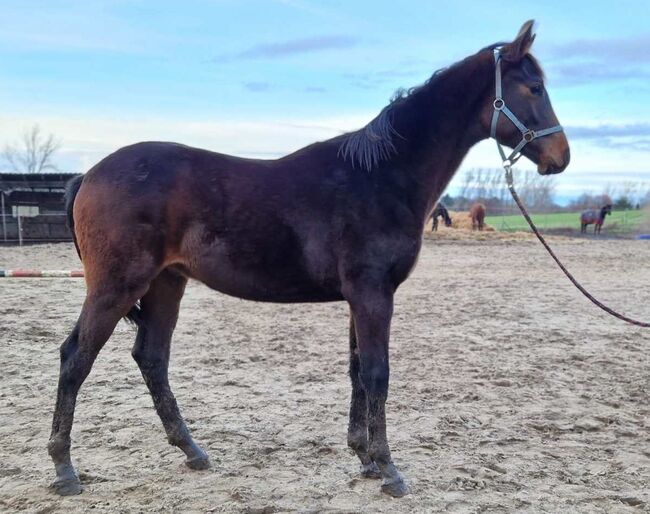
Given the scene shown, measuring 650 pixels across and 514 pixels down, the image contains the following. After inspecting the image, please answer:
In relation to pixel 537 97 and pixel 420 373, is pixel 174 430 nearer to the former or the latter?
pixel 420 373

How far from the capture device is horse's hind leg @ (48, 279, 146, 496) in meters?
3.13

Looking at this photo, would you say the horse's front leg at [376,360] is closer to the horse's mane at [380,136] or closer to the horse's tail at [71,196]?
the horse's mane at [380,136]

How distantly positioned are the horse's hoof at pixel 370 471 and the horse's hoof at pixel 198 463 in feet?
2.97

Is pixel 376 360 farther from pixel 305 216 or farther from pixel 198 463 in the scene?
pixel 198 463

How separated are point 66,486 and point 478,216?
957 inches

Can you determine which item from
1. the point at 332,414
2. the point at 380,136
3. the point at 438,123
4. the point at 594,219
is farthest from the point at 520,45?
the point at 594,219

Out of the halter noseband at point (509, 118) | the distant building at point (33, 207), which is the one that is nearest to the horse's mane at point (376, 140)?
the halter noseband at point (509, 118)

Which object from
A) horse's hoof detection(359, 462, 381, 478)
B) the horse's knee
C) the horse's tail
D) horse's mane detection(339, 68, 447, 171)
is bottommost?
horse's hoof detection(359, 462, 381, 478)

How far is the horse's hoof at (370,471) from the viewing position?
329cm

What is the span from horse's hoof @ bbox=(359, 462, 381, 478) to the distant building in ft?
56.8

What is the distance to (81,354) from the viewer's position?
315cm

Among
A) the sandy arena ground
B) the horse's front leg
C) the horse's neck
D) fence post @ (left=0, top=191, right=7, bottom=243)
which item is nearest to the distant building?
fence post @ (left=0, top=191, right=7, bottom=243)

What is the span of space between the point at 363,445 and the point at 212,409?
4.53ft

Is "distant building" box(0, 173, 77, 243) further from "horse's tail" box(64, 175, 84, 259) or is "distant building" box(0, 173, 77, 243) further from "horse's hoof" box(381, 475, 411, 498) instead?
"horse's hoof" box(381, 475, 411, 498)
